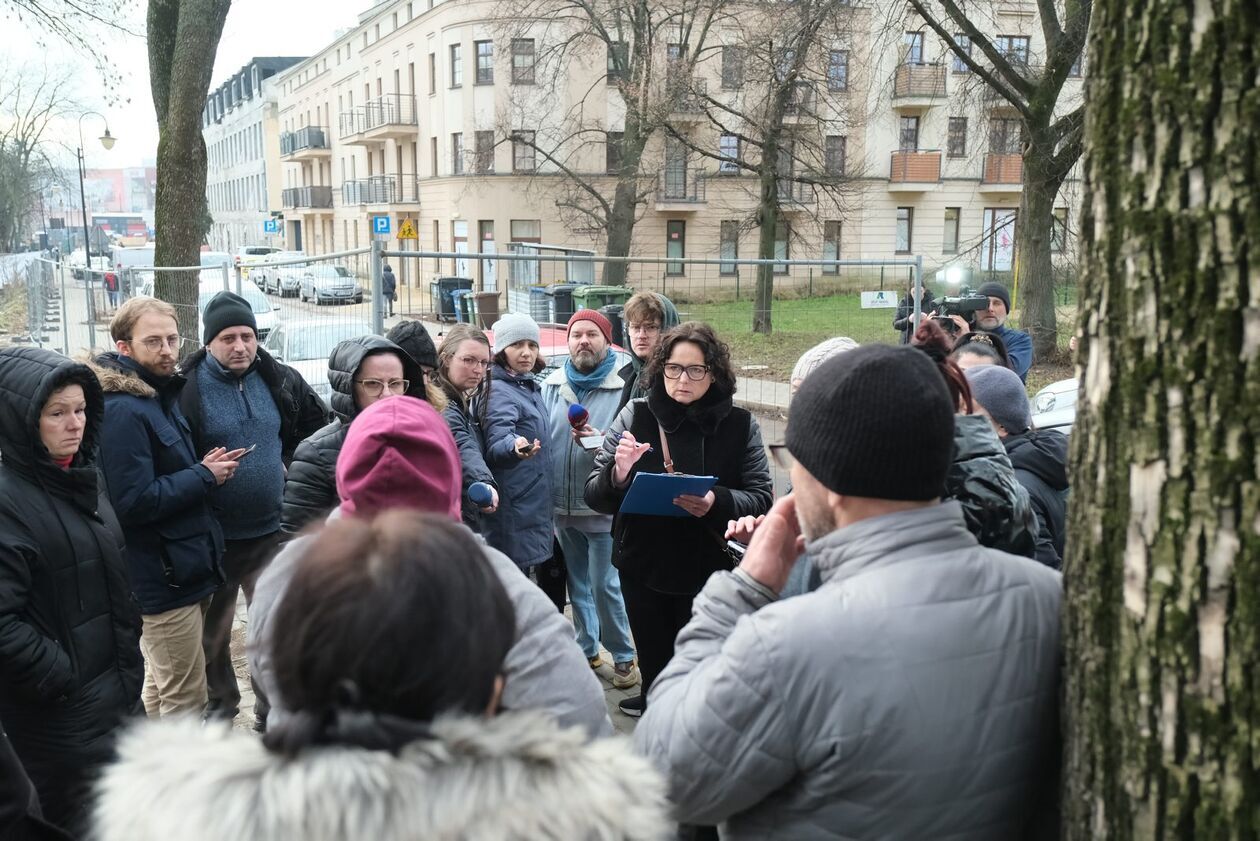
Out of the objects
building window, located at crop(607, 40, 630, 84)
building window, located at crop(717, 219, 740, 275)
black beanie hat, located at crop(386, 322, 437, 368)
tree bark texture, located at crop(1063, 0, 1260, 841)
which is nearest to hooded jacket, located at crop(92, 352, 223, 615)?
black beanie hat, located at crop(386, 322, 437, 368)

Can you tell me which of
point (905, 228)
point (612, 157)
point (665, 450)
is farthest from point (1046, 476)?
point (905, 228)

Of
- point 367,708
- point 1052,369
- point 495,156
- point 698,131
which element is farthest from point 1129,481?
point 495,156

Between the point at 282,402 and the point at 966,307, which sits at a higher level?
the point at 966,307

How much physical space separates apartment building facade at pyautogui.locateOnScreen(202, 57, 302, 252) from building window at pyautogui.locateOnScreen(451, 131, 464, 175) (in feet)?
97.9

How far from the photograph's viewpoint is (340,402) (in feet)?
12.5

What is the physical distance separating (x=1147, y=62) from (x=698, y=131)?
3614 cm

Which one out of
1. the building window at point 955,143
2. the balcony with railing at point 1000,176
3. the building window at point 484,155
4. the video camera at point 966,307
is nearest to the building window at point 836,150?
the building window at point 955,143

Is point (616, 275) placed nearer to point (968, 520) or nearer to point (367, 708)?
point (968, 520)

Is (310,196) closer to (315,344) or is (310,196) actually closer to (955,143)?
(955,143)

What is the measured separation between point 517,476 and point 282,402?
45.3 inches

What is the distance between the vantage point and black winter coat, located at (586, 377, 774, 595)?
3.92 metres

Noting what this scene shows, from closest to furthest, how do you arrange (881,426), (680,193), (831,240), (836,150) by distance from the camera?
(881,426) → (680,193) → (836,150) → (831,240)

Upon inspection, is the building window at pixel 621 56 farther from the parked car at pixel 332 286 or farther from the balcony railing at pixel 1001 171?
the parked car at pixel 332 286

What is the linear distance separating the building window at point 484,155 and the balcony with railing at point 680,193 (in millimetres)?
6613
